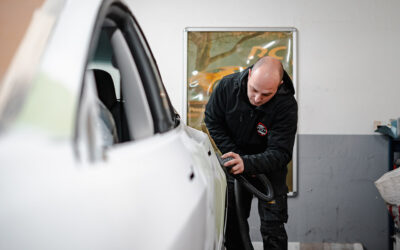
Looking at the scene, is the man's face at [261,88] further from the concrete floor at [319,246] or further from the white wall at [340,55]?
the concrete floor at [319,246]

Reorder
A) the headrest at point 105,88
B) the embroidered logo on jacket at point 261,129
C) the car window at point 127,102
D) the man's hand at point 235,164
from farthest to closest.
→ the embroidered logo on jacket at point 261,129 → the man's hand at point 235,164 → the headrest at point 105,88 → the car window at point 127,102

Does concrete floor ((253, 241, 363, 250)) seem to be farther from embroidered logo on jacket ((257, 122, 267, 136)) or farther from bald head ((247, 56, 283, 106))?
bald head ((247, 56, 283, 106))

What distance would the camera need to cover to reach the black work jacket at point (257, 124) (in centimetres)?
215

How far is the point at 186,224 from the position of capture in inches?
26.0

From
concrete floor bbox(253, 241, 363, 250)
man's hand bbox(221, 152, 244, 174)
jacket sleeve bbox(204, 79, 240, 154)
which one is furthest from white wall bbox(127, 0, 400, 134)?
man's hand bbox(221, 152, 244, 174)

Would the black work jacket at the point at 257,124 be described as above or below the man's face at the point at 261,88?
below

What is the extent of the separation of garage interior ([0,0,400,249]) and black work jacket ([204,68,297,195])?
108cm

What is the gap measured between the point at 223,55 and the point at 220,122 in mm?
1119

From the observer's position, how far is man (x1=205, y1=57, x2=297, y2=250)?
1.98m

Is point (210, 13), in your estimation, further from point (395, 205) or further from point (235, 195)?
point (395, 205)

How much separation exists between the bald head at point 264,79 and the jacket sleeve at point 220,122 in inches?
13.0

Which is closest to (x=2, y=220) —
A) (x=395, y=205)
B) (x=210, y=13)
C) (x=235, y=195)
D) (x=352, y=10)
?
(x=235, y=195)

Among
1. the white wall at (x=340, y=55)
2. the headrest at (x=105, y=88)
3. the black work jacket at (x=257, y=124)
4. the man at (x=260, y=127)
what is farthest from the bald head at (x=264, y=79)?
the white wall at (x=340, y=55)

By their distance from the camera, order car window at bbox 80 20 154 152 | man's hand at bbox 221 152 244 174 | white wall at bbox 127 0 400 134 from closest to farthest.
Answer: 1. car window at bbox 80 20 154 152
2. man's hand at bbox 221 152 244 174
3. white wall at bbox 127 0 400 134
